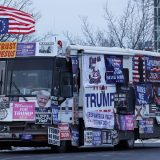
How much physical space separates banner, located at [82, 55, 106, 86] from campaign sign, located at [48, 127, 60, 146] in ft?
5.49

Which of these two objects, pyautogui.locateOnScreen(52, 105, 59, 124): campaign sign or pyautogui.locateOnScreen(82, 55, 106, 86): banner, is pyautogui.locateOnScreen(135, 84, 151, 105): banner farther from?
pyautogui.locateOnScreen(52, 105, 59, 124): campaign sign

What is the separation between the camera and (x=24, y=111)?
17.2 meters

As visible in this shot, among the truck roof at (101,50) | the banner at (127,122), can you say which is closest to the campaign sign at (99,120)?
the banner at (127,122)

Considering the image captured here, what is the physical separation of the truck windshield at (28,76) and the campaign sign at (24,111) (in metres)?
0.32

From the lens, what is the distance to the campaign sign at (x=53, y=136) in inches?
681

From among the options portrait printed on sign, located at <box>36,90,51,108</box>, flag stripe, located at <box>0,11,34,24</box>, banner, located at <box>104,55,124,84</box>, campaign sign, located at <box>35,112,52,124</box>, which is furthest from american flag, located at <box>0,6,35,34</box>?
campaign sign, located at <box>35,112,52,124</box>

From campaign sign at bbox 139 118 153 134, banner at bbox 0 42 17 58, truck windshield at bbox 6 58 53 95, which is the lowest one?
campaign sign at bbox 139 118 153 134

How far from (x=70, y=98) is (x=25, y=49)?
1.87 metres

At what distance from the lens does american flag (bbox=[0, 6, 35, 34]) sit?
22.2 metres

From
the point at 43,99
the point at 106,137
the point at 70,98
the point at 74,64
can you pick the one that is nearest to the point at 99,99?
the point at 70,98

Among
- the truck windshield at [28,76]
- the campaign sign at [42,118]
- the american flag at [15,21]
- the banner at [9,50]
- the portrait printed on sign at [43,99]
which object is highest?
the american flag at [15,21]

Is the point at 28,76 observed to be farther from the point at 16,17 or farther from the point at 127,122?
the point at 16,17

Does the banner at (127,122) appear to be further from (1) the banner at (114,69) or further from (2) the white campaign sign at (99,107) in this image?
(1) the banner at (114,69)

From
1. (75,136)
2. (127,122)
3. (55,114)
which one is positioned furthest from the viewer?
(127,122)
